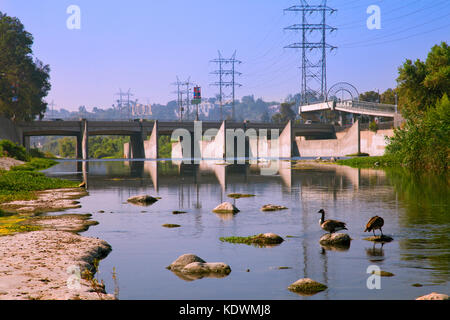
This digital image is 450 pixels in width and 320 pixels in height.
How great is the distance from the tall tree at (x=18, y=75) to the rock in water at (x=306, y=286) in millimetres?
99412

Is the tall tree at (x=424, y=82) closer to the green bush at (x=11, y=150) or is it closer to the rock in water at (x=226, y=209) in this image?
the rock in water at (x=226, y=209)

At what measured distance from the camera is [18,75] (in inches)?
4387

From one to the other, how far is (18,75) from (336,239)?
106m

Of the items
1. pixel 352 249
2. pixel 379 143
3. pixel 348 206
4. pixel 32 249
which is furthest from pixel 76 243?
pixel 379 143

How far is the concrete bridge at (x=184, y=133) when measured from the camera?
445ft

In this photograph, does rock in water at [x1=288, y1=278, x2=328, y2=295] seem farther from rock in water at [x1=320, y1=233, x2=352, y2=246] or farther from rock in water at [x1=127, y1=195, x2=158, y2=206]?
rock in water at [x1=127, y1=195, x2=158, y2=206]

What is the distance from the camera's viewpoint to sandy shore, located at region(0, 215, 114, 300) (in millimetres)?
11633

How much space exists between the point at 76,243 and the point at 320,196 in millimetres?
20538

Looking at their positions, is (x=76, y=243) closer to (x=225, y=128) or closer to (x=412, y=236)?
(x=412, y=236)

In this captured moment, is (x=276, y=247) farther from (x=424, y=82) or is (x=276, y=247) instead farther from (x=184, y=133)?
(x=184, y=133)

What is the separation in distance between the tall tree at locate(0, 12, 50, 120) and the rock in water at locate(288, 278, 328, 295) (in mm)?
99412

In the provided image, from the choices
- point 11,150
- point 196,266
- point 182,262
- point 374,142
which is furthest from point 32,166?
point 374,142

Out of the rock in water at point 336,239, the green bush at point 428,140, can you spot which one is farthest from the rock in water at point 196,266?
the green bush at point 428,140

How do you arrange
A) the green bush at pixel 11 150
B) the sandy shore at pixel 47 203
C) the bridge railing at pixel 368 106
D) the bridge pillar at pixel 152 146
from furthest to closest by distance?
the bridge railing at pixel 368 106 < the bridge pillar at pixel 152 146 < the green bush at pixel 11 150 < the sandy shore at pixel 47 203
